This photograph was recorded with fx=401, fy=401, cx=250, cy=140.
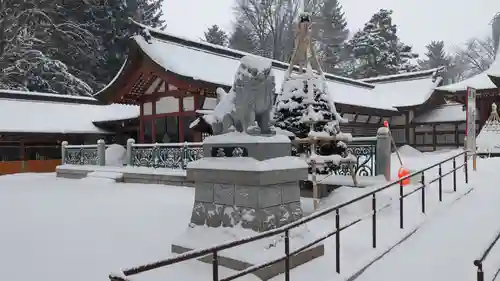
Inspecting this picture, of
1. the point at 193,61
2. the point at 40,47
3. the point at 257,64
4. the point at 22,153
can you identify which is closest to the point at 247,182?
the point at 257,64

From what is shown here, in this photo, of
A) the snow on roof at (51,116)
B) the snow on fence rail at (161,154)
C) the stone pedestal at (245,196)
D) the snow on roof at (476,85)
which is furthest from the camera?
the snow on roof at (476,85)

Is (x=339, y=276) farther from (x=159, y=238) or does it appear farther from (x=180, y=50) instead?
(x=180, y=50)

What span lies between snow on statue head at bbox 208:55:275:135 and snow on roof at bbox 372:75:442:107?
21351 mm

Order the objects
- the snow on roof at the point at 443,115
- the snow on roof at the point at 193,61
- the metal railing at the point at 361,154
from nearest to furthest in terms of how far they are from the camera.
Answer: the metal railing at the point at 361,154, the snow on roof at the point at 193,61, the snow on roof at the point at 443,115

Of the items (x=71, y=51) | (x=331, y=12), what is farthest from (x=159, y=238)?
(x=331, y=12)

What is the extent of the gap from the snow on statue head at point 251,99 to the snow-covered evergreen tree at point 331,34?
126 feet

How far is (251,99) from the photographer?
16.8 ft

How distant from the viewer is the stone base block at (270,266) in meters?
4.50

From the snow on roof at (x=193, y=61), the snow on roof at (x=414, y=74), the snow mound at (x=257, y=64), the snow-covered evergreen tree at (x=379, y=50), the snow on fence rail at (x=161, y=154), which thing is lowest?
the snow on fence rail at (x=161, y=154)

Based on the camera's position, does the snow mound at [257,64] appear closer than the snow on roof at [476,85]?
Yes

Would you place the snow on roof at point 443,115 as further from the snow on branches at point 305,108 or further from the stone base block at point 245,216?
the stone base block at point 245,216

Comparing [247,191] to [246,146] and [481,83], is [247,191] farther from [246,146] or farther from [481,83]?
Result: [481,83]

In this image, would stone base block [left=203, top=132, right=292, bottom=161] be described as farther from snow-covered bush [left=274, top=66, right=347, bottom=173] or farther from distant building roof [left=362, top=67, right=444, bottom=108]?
distant building roof [left=362, top=67, right=444, bottom=108]

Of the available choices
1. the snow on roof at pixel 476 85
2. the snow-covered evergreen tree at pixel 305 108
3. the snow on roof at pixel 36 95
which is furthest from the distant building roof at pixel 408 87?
the snow on roof at pixel 36 95
